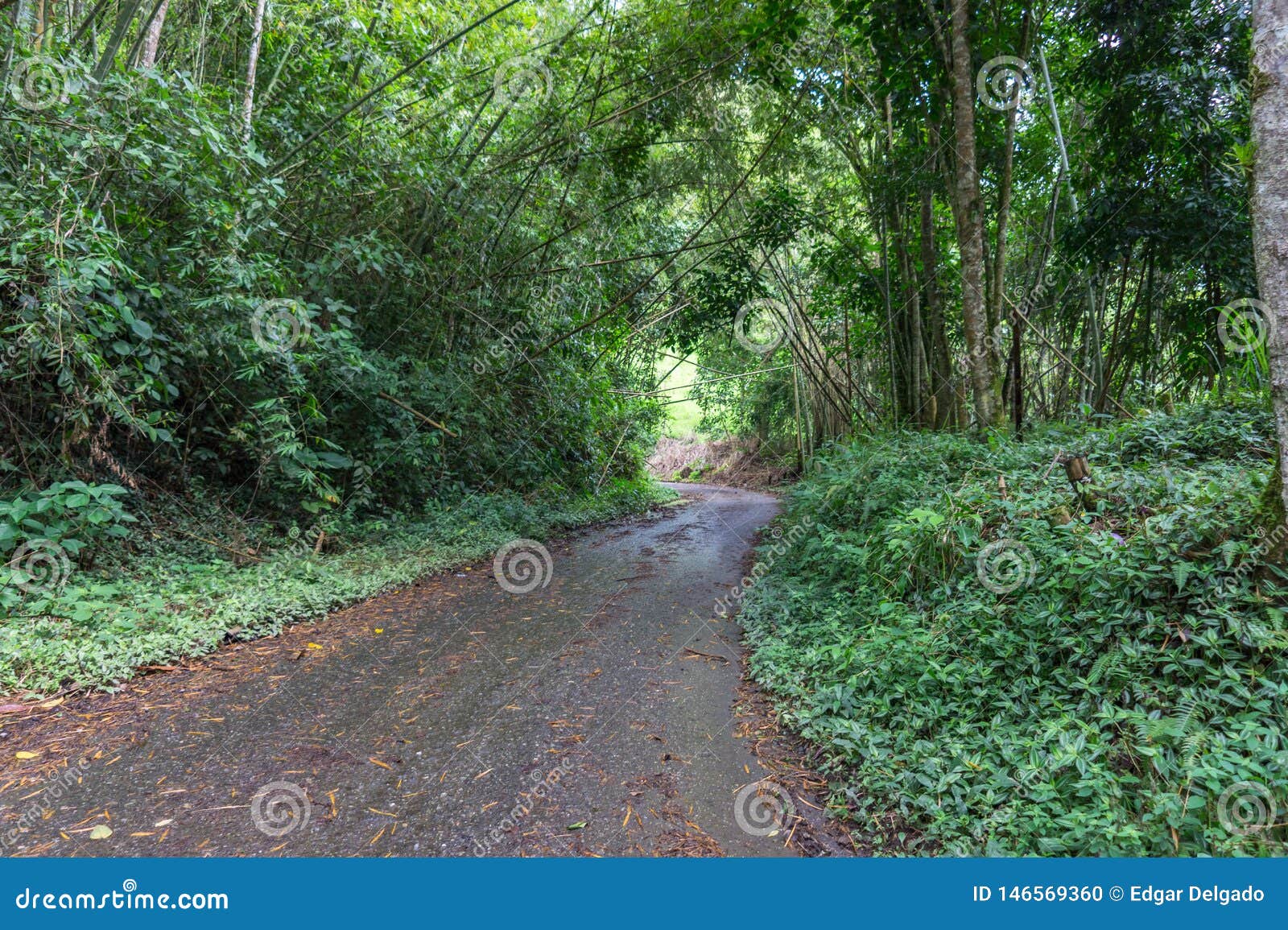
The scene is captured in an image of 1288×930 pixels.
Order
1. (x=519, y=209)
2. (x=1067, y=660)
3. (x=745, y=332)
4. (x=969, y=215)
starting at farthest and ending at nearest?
(x=745, y=332)
(x=519, y=209)
(x=969, y=215)
(x=1067, y=660)

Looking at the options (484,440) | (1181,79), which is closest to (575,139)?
(484,440)

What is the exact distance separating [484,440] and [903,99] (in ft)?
18.6

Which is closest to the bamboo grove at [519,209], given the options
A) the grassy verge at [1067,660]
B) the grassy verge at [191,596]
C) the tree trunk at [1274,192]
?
the grassy verge at [191,596]

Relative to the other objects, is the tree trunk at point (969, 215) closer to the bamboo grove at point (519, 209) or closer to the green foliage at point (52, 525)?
the bamboo grove at point (519, 209)

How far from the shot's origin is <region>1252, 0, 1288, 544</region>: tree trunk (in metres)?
2.05

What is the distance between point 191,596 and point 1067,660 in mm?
4802

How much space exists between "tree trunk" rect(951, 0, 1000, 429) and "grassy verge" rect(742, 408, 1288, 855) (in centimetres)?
116

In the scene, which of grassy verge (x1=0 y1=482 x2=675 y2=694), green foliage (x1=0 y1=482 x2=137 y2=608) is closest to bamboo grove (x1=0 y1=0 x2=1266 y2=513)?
green foliage (x1=0 y1=482 x2=137 y2=608)

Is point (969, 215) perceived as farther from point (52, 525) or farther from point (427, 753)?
point (52, 525)

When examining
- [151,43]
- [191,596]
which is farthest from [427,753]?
[151,43]

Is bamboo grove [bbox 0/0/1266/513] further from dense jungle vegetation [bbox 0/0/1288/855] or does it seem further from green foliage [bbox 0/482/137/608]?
green foliage [bbox 0/482/137/608]

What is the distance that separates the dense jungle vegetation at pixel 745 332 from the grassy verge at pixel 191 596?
Result: 0.10ft

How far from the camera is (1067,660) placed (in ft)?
7.47

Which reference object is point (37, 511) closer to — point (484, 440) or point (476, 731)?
point (476, 731)
